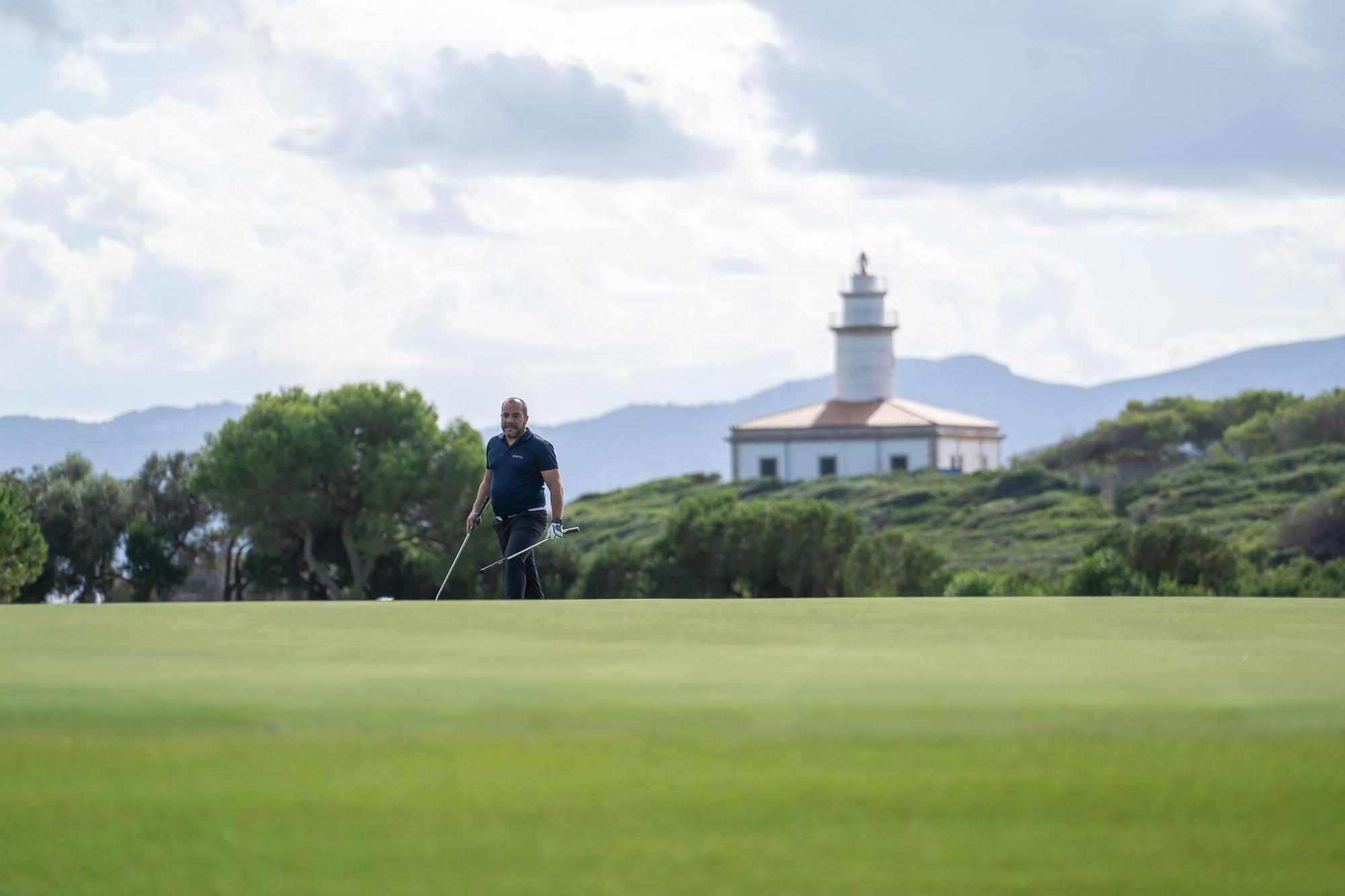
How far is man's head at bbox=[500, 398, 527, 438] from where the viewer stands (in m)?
15.6

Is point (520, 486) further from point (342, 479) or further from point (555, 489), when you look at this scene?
point (342, 479)

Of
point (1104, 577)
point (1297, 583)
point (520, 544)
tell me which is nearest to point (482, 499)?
point (520, 544)

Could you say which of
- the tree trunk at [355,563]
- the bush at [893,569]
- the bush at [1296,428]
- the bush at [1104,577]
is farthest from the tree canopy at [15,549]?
the bush at [1296,428]

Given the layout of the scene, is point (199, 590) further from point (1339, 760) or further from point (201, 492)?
point (1339, 760)

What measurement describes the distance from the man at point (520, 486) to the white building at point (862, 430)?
90271mm

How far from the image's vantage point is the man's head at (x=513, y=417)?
1558 cm

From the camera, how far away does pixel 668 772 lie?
19.9 feet

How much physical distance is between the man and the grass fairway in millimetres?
6588

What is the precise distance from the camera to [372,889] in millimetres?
5125

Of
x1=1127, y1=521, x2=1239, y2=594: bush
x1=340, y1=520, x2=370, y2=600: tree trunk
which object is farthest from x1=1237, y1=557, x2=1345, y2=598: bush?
x1=340, y1=520, x2=370, y2=600: tree trunk

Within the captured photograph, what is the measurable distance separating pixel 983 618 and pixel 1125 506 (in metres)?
78.4

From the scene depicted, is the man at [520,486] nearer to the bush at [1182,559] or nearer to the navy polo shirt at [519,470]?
the navy polo shirt at [519,470]

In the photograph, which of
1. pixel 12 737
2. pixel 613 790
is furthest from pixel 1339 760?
pixel 12 737

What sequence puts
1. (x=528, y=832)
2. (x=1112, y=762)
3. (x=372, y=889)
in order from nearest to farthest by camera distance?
(x=372, y=889) < (x=528, y=832) < (x=1112, y=762)
